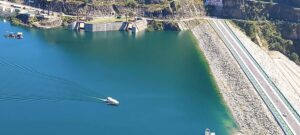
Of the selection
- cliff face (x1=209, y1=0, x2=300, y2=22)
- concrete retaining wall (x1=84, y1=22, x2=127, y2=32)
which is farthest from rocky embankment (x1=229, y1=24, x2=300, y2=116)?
concrete retaining wall (x1=84, y1=22, x2=127, y2=32)

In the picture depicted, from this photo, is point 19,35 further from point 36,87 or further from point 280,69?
point 280,69

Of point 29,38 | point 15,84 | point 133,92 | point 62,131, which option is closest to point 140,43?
point 29,38

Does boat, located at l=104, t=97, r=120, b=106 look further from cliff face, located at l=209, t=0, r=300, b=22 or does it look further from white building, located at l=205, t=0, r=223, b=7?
white building, located at l=205, t=0, r=223, b=7

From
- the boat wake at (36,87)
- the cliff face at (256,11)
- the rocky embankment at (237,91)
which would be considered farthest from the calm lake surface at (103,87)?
the cliff face at (256,11)

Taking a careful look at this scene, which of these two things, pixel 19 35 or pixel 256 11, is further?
pixel 256 11

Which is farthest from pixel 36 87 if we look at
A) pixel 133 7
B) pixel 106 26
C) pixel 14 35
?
pixel 133 7

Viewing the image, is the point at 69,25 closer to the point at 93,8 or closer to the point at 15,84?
the point at 93,8
